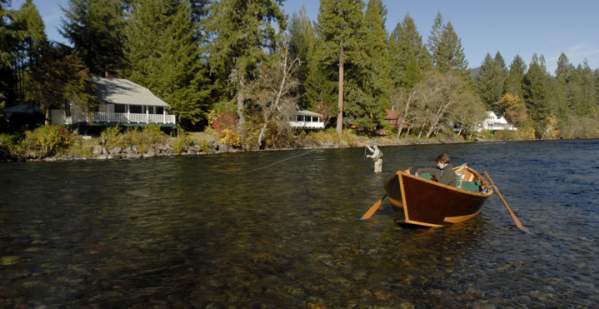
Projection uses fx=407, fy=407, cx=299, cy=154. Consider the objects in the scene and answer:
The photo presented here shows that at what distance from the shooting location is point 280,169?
2608 cm

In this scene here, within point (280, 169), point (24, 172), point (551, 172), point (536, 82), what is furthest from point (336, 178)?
point (536, 82)

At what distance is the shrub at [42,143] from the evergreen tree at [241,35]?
18121 millimetres

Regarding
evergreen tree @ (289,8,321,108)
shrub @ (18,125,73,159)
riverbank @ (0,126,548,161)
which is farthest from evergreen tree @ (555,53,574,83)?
shrub @ (18,125,73,159)

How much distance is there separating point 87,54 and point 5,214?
1843 inches

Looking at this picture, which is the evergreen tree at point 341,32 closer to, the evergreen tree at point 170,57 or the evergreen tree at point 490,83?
the evergreen tree at point 170,57

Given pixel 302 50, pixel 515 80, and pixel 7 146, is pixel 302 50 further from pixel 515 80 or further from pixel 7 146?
pixel 515 80

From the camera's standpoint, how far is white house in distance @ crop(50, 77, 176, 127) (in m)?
38.2

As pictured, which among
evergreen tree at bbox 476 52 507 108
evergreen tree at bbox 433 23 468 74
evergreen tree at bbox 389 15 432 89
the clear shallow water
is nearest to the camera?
the clear shallow water

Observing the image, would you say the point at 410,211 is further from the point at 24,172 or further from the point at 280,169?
the point at 24,172

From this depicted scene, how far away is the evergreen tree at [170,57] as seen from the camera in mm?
48938

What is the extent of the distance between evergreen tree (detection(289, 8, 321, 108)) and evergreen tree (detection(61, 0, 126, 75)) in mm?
25517

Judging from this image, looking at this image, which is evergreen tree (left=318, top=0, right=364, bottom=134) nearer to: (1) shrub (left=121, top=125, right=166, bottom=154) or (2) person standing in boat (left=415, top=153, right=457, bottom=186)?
(1) shrub (left=121, top=125, right=166, bottom=154)

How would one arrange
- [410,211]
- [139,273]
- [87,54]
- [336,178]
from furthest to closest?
1. [87,54]
2. [336,178]
3. [410,211]
4. [139,273]

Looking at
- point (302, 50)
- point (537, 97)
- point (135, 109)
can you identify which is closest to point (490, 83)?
point (537, 97)
